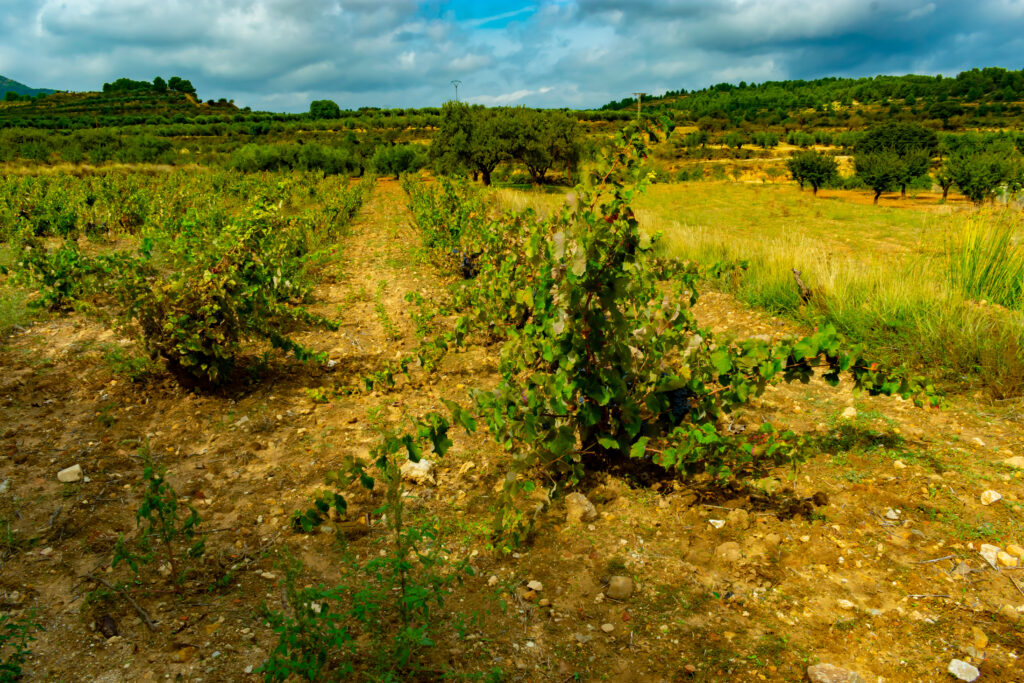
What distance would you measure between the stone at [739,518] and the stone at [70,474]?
3240 mm

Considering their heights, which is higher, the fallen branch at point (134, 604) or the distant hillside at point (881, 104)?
the distant hillside at point (881, 104)

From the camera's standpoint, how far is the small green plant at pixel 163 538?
81.4 inches

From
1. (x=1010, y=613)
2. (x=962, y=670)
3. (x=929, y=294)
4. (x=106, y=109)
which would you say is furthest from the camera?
(x=106, y=109)

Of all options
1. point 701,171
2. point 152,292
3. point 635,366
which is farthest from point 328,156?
point 635,366

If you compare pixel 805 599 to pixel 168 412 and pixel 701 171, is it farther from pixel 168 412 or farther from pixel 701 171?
pixel 701 171

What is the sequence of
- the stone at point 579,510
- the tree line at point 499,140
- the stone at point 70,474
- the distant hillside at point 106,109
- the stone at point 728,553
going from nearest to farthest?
1. the stone at point 728,553
2. the stone at point 579,510
3. the stone at point 70,474
4. the tree line at point 499,140
5. the distant hillside at point 106,109

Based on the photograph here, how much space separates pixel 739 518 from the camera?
8.19 ft

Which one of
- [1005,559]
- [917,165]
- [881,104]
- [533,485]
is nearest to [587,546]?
[533,485]

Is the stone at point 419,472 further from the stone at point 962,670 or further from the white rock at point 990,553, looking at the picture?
the white rock at point 990,553

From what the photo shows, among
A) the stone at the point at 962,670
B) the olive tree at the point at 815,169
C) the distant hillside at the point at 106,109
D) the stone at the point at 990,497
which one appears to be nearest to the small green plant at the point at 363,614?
the stone at the point at 962,670

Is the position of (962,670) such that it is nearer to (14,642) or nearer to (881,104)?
(14,642)

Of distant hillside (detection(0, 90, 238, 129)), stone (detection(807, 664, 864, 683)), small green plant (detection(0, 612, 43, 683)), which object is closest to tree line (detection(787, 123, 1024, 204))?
stone (detection(807, 664, 864, 683))

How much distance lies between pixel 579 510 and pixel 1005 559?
1.65 meters

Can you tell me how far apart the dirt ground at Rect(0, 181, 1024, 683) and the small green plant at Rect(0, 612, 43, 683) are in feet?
0.16
